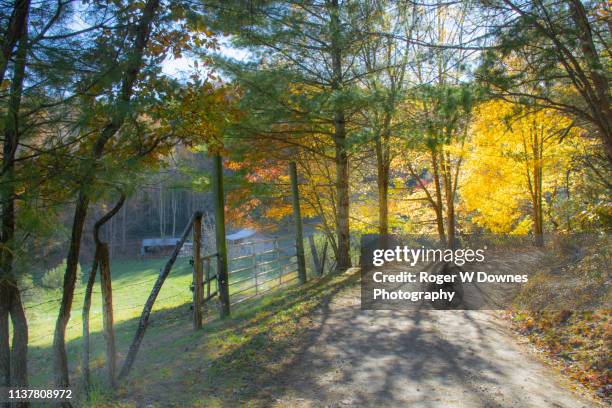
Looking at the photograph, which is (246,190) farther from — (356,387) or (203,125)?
(356,387)

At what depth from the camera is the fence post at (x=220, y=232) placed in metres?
8.34

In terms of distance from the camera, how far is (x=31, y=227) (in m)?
4.04

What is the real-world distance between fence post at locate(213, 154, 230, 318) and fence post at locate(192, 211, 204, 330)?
95 cm

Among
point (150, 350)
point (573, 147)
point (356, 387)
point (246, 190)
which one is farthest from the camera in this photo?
point (246, 190)

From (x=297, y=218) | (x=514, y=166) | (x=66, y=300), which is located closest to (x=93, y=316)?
(x=297, y=218)

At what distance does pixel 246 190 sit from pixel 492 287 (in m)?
6.96

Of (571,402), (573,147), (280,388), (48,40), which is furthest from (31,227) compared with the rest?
(573,147)

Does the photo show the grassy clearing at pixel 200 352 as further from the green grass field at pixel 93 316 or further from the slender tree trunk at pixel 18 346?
the slender tree trunk at pixel 18 346

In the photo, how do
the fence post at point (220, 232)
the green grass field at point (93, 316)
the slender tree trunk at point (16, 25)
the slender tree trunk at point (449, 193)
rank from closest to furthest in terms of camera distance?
the slender tree trunk at point (16, 25) → the green grass field at point (93, 316) → the fence post at point (220, 232) → the slender tree trunk at point (449, 193)

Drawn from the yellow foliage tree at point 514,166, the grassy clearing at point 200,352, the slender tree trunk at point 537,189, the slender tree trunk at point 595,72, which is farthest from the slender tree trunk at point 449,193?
the slender tree trunk at point 595,72

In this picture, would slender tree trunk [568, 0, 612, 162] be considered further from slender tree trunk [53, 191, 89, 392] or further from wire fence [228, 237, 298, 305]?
wire fence [228, 237, 298, 305]

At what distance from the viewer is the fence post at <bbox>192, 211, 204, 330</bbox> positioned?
6.98 meters

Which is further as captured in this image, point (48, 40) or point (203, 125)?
point (203, 125)

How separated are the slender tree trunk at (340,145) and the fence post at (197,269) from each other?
3.57m
